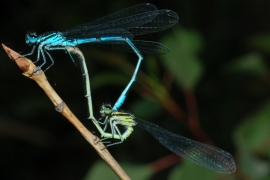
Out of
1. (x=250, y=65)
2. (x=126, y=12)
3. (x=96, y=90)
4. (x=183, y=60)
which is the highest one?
(x=126, y=12)

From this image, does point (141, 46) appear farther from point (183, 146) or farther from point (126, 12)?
point (183, 146)

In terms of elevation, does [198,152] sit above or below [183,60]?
below

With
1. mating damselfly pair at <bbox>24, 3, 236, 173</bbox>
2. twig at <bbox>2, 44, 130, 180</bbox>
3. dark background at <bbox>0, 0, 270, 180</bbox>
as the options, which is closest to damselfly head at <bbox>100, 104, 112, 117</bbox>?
mating damselfly pair at <bbox>24, 3, 236, 173</bbox>

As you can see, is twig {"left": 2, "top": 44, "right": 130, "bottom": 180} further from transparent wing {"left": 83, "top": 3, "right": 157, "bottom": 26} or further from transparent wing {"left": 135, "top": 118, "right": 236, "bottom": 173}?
transparent wing {"left": 83, "top": 3, "right": 157, "bottom": 26}

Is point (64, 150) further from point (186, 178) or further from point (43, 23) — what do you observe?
point (186, 178)

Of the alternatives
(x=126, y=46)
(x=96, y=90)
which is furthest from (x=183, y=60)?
(x=96, y=90)

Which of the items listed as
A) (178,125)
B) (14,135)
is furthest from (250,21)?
(14,135)
